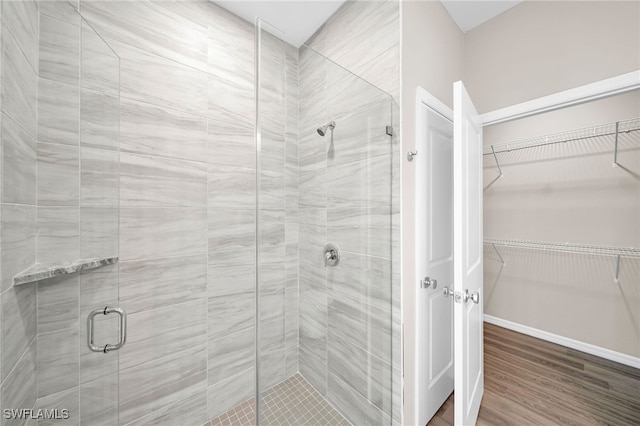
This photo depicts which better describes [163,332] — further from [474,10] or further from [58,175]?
[474,10]

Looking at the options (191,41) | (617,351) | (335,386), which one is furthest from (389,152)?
(617,351)

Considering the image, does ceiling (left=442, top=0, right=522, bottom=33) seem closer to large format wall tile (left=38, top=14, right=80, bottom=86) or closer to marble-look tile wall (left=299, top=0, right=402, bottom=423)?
marble-look tile wall (left=299, top=0, right=402, bottom=423)

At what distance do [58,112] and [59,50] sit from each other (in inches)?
8.1

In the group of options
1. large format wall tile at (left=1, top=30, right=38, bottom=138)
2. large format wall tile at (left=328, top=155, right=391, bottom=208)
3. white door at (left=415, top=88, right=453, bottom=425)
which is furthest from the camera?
white door at (left=415, top=88, right=453, bottom=425)

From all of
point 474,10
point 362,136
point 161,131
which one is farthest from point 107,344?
point 474,10

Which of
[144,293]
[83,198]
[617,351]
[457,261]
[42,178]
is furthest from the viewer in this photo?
[617,351]

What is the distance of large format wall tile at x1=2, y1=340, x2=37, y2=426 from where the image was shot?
65cm

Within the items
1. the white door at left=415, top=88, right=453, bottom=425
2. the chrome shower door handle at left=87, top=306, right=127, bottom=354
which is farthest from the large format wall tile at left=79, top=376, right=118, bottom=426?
the white door at left=415, top=88, right=453, bottom=425

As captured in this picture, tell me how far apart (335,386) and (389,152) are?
42.9 inches

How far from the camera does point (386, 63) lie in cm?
126

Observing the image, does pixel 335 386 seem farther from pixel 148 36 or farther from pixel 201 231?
pixel 148 36

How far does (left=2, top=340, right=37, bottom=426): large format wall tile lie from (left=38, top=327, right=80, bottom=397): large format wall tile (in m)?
0.02

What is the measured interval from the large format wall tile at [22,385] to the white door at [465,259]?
4.92ft

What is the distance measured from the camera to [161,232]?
4.15 ft
